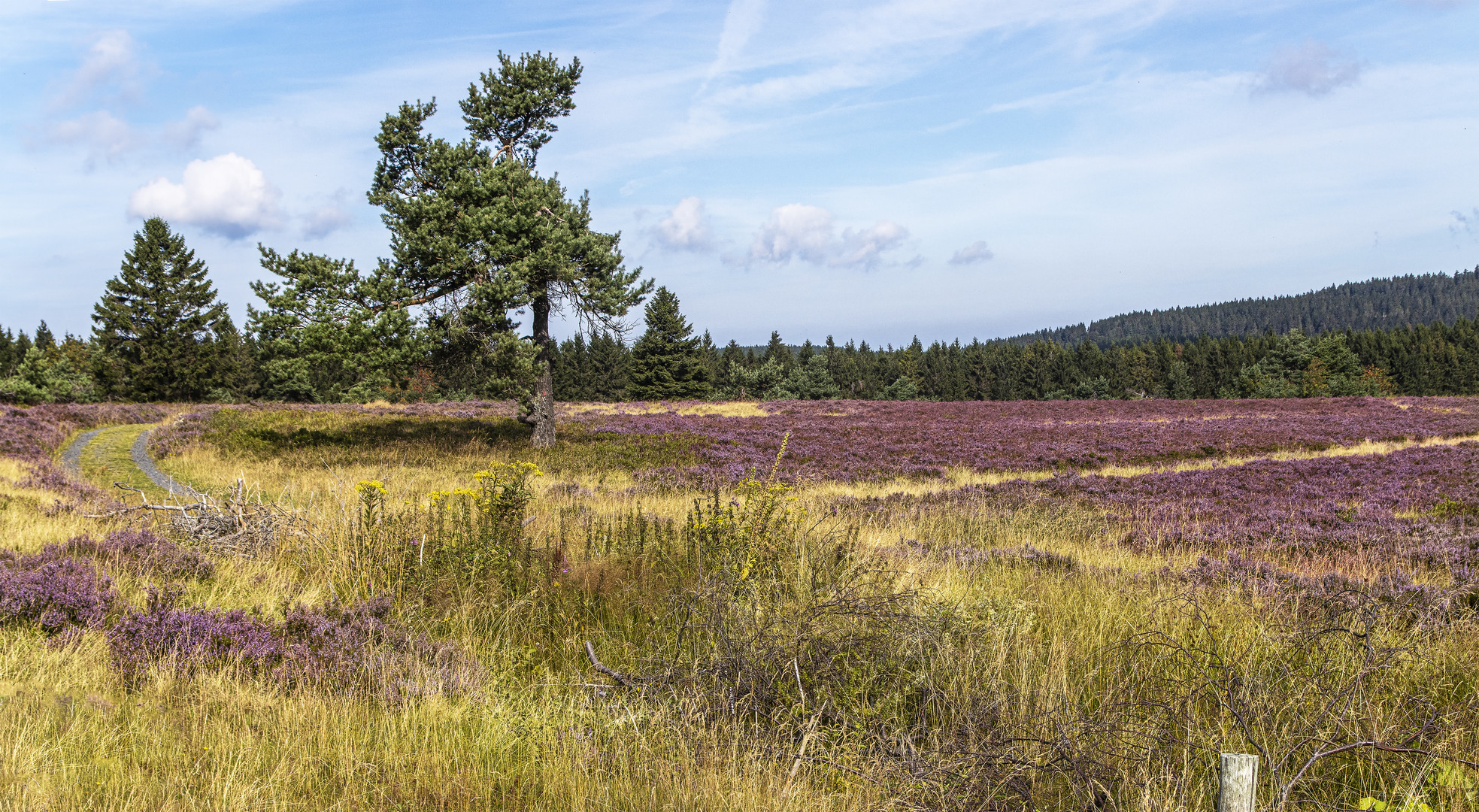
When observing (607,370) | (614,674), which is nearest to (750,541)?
(614,674)

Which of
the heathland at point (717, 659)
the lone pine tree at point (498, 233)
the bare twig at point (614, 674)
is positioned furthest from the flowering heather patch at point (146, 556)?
the lone pine tree at point (498, 233)

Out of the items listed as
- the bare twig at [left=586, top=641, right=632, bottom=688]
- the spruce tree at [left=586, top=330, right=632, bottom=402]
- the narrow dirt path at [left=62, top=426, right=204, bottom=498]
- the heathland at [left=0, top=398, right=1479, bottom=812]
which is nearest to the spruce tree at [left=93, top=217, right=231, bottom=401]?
the narrow dirt path at [left=62, top=426, right=204, bottom=498]

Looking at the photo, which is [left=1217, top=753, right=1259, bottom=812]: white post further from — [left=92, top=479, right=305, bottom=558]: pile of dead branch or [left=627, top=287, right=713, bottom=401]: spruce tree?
[left=627, top=287, right=713, bottom=401]: spruce tree

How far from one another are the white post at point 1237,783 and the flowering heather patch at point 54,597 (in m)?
5.89

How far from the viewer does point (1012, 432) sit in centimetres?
2964

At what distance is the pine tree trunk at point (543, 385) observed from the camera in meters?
21.5

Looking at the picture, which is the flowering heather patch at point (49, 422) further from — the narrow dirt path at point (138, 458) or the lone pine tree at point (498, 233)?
the lone pine tree at point (498, 233)

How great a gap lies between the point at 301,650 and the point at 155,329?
195 feet

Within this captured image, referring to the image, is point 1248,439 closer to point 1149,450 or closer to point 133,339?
point 1149,450

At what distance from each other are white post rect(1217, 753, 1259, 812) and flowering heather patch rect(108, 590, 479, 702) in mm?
3342

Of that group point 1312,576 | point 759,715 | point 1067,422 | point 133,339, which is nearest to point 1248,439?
point 1067,422

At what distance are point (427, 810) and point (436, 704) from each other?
33.1 inches

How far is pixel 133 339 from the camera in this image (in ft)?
163

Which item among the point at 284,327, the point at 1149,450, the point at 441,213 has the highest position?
the point at 441,213
